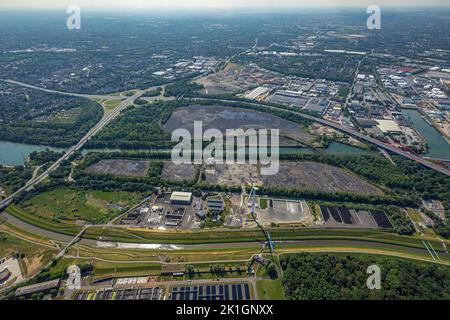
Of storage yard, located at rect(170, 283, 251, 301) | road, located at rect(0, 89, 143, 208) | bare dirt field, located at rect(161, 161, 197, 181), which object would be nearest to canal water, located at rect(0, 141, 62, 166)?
road, located at rect(0, 89, 143, 208)

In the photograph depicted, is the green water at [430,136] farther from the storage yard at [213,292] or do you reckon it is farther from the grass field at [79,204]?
the grass field at [79,204]

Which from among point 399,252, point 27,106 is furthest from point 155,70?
point 399,252

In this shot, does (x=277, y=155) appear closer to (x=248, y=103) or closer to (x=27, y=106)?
(x=248, y=103)

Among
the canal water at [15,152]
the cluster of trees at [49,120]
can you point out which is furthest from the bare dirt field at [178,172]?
the canal water at [15,152]

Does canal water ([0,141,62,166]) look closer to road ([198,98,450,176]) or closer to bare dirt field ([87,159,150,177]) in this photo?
bare dirt field ([87,159,150,177])


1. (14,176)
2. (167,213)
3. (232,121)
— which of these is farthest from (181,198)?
(232,121)

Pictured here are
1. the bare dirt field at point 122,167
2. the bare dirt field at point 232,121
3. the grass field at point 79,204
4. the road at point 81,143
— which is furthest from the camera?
the bare dirt field at point 232,121
